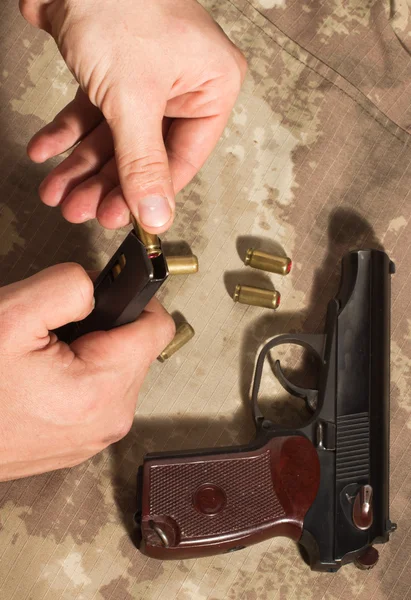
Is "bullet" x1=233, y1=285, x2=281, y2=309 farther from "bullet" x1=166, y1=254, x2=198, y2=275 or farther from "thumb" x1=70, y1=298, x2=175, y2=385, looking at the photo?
"thumb" x1=70, y1=298, x2=175, y2=385

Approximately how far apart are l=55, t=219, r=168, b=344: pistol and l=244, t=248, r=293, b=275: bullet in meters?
0.54

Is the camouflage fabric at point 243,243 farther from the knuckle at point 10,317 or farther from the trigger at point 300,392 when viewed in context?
the knuckle at point 10,317

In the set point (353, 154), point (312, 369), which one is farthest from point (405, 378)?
point (353, 154)

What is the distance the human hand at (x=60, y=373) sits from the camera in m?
1.46

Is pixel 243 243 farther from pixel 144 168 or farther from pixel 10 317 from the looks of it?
pixel 10 317

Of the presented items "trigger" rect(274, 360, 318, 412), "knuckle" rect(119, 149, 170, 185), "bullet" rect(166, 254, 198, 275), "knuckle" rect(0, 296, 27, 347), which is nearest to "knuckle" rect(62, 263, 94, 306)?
"knuckle" rect(0, 296, 27, 347)

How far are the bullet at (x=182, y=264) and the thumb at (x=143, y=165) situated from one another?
53cm

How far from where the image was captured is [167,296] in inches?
80.2

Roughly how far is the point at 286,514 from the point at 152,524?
39cm

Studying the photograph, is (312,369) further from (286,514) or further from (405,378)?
(286,514)

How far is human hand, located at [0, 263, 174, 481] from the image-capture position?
1464mm

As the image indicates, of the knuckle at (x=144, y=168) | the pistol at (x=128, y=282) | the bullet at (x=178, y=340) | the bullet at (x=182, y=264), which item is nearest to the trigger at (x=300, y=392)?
the bullet at (x=178, y=340)

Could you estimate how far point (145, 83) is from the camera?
143 centimetres

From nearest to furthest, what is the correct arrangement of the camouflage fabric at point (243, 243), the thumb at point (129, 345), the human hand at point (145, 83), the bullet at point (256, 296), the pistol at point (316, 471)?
the human hand at point (145, 83) → the thumb at point (129, 345) → the pistol at point (316, 471) → the camouflage fabric at point (243, 243) → the bullet at point (256, 296)
